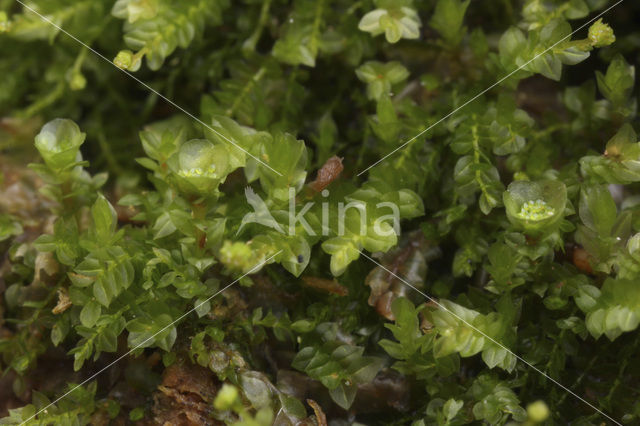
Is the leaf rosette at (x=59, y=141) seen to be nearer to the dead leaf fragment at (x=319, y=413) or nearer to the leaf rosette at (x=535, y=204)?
the dead leaf fragment at (x=319, y=413)

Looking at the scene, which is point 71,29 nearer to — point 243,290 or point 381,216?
point 243,290

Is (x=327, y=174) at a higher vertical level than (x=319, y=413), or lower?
higher

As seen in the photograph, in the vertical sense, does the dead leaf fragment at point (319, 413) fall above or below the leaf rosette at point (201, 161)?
below

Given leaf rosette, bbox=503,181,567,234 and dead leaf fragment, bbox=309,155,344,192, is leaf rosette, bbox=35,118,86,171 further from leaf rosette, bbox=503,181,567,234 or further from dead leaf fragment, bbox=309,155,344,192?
leaf rosette, bbox=503,181,567,234

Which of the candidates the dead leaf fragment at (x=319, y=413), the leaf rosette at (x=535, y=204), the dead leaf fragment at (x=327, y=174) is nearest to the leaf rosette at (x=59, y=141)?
the dead leaf fragment at (x=327, y=174)

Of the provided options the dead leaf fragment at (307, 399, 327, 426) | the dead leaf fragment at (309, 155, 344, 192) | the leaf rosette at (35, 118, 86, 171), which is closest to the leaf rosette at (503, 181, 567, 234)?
the dead leaf fragment at (309, 155, 344, 192)

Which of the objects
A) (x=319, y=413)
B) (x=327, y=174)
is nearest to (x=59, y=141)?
(x=327, y=174)

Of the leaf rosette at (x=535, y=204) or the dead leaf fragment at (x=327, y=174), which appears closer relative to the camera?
the leaf rosette at (x=535, y=204)

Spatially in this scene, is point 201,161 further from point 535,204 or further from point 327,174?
point 535,204
